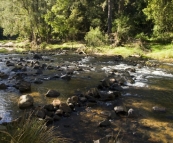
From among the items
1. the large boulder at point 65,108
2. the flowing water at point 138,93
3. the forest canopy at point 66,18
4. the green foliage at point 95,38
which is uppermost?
the forest canopy at point 66,18

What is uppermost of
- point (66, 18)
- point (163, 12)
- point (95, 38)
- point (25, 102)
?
point (163, 12)

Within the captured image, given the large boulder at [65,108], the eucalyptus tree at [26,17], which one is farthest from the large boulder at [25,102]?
the eucalyptus tree at [26,17]

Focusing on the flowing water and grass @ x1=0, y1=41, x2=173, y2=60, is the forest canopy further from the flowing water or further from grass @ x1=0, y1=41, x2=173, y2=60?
the flowing water

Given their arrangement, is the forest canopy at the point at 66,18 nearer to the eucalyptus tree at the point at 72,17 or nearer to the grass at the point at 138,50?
the eucalyptus tree at the point at 72,17

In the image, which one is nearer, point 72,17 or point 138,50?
point 138,50

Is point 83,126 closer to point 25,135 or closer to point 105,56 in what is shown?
point 25,135

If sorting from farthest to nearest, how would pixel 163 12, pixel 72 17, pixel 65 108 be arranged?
pixel 72 17 → pixel 163 12 → pixel 65 108

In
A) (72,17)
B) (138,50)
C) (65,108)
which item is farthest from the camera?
(72,17)

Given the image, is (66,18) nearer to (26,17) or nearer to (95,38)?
(26,17)

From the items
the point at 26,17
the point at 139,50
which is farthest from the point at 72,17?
the point at 139,50

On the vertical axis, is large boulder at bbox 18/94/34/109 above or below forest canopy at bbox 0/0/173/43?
below

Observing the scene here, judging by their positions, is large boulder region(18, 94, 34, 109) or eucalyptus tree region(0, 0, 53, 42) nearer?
large boulder region(18, 94, 34, 109)

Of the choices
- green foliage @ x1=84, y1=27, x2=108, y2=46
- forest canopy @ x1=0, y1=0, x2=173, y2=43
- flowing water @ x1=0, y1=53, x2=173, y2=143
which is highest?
forest canopy @ x1=0, y1=0, x2=173, y2=43

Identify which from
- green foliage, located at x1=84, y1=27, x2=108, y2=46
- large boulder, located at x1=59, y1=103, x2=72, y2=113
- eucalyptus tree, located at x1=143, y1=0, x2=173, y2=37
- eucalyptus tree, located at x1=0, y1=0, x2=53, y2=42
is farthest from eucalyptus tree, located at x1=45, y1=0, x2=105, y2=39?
large boulder, located at x1=59, y1=103, x2=72, y2=113
